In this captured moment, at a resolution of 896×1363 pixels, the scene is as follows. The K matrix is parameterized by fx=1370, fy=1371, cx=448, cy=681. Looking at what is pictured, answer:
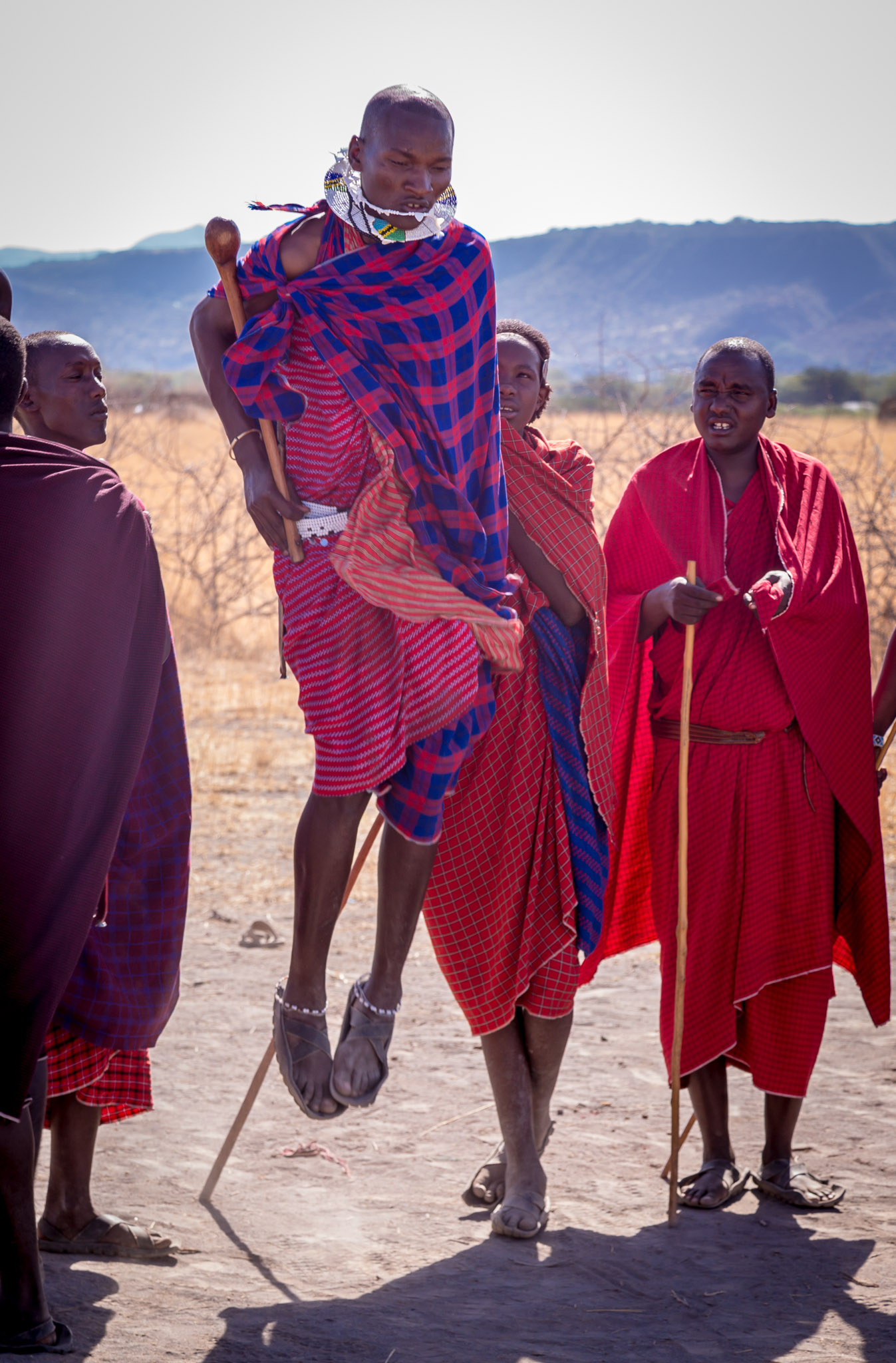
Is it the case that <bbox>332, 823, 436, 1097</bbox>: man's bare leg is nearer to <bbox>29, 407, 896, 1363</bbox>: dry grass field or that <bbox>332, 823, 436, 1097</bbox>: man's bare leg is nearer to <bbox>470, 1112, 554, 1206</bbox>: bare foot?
<bbox>29, 407, 896, 1363</bbox>: dry grass field

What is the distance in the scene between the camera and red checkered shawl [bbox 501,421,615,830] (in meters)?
4.19

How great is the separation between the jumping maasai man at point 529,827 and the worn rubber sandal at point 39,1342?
150 centimetres

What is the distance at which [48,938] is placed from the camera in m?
3.07

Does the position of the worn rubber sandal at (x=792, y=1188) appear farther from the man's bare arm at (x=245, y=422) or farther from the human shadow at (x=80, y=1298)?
the man's bare arm at (x=245, y=422)

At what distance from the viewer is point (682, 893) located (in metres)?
4.25

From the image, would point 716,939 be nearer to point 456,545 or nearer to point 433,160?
point 456,545

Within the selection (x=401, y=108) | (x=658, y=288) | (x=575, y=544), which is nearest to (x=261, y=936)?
(x=575, y=544)

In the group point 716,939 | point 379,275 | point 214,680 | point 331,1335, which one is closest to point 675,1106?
point 716,939

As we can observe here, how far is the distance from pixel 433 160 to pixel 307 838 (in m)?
1.68

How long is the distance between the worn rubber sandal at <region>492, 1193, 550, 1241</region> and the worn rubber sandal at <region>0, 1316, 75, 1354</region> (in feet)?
4.51

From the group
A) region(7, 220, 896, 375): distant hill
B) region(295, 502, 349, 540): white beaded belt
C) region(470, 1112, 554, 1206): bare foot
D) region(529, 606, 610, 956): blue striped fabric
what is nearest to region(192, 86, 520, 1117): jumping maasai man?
region(295, 502, 349, 540): white beaded belt

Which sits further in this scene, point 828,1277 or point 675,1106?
point 675,1106

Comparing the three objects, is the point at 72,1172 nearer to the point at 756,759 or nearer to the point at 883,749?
the point at 756,759

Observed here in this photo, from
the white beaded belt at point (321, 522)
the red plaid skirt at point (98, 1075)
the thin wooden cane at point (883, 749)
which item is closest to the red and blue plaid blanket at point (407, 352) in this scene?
the white beaded belt at point (321, 522)
